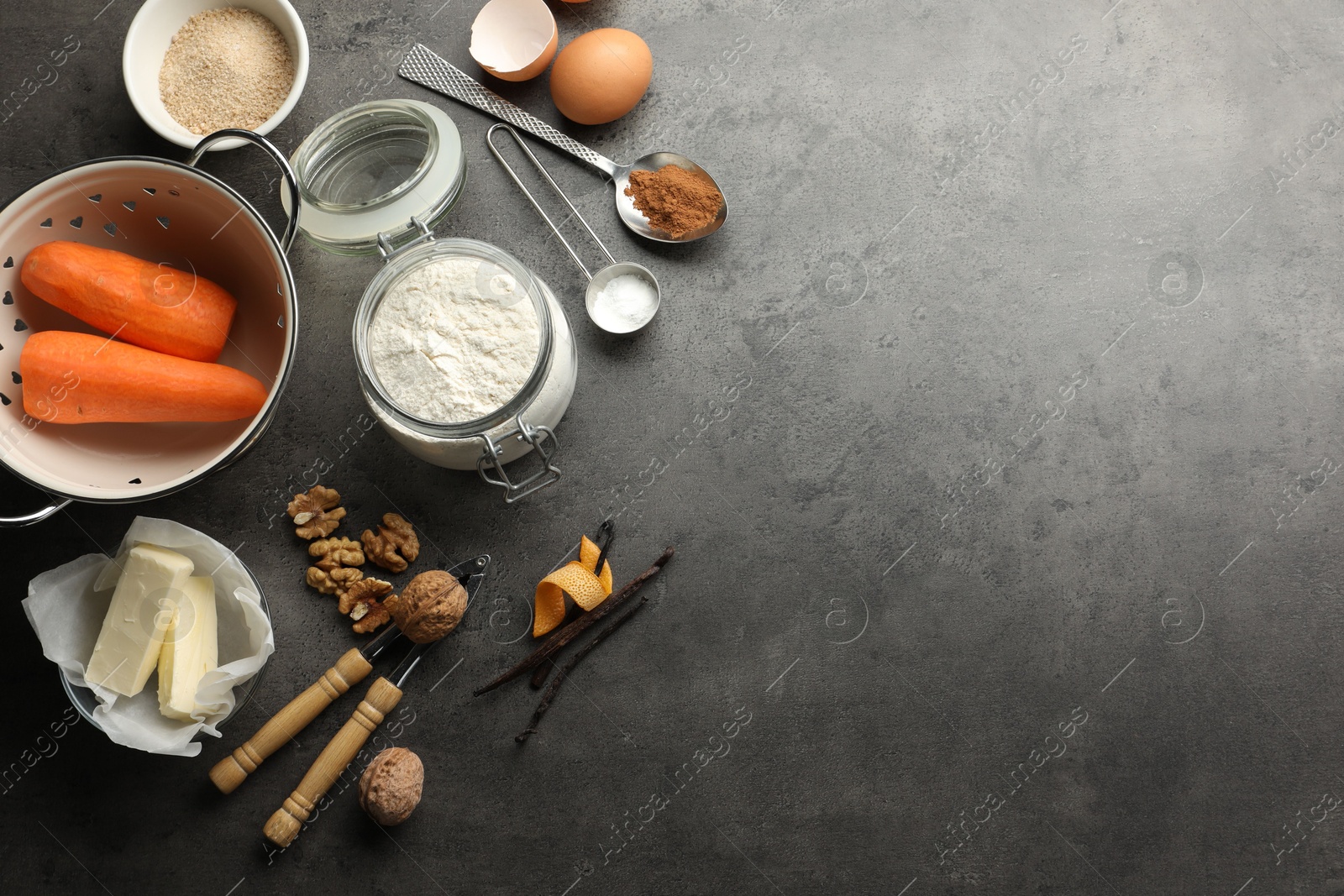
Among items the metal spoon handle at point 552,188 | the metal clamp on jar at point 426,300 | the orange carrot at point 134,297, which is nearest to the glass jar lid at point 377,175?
the metal clamp on jar at point 426,300

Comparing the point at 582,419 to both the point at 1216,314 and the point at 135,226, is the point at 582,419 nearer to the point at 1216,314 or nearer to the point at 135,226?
the point at 135,226

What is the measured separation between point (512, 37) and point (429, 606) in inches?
44.6

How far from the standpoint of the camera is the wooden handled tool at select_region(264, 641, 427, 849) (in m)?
1.44

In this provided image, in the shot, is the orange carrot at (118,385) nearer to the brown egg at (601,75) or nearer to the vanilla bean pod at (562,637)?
the vanilla bean pod at (562,637)

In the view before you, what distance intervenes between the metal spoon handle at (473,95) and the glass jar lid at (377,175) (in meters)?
0.14

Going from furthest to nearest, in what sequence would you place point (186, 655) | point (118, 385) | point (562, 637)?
point (562, 637) < point (186, 655) < point (118, 385)

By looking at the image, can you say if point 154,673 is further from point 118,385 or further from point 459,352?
point 459,352

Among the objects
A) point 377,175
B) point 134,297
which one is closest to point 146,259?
point 134,297

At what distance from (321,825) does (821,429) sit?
121cm

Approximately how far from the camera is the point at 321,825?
149cm

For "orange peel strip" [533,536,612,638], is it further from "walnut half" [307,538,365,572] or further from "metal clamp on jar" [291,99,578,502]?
"walnut half" [307,538,365,572]

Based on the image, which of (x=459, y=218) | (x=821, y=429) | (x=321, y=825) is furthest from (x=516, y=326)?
(x=321, y=825)

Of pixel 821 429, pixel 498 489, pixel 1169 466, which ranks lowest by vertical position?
pixel 1169 466

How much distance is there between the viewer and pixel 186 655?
136 cm
